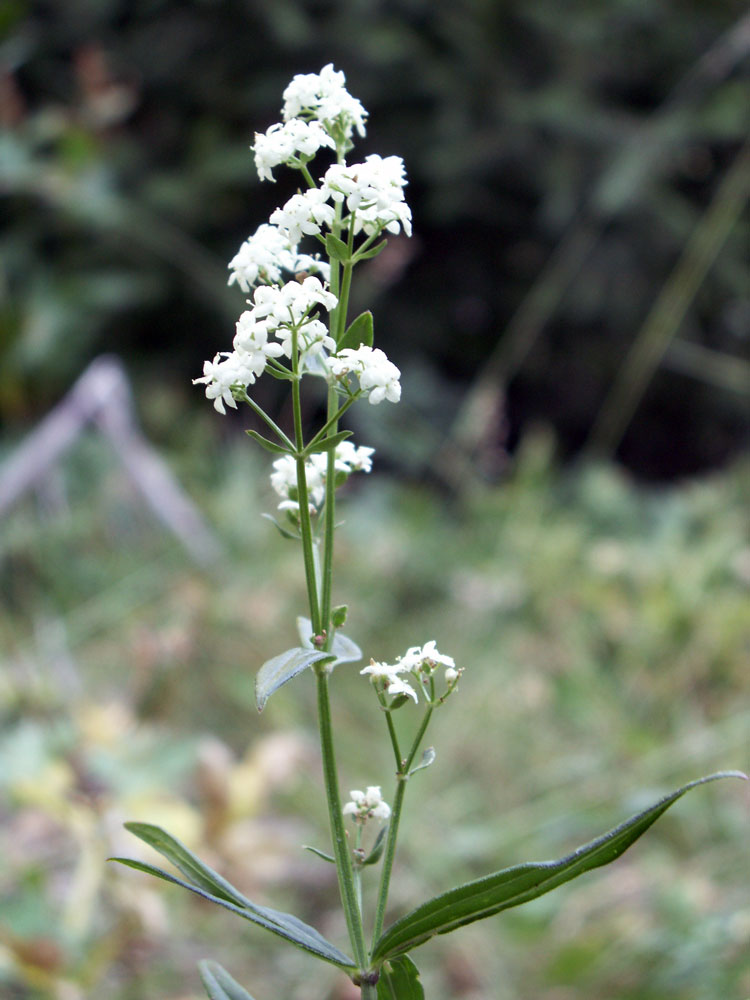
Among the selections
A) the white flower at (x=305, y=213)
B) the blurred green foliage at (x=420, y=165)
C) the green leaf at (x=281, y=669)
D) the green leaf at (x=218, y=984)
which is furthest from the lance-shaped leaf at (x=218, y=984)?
the blurred green foliage at (x=420, y=165)

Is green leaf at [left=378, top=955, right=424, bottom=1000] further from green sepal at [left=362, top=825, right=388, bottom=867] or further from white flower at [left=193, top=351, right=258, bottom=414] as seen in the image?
white flower at [left=193, top=351, right=258, bottom=414]

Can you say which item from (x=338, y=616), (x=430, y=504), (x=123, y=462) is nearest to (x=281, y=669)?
(x=338, y=616)

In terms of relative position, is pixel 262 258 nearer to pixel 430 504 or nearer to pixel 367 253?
pixel 367 253

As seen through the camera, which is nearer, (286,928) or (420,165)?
(286,928)

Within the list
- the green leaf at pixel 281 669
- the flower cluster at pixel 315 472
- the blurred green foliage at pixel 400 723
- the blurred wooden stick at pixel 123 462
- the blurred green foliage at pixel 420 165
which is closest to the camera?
the green leaf at pixel 281 669

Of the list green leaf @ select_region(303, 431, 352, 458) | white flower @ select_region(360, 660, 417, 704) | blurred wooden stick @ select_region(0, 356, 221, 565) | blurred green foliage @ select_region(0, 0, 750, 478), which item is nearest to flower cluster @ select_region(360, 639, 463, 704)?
white flower @ select_region(360, 660, 417, 704)

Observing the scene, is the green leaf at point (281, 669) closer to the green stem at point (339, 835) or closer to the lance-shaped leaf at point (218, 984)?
the green stem at point (339, 835)
